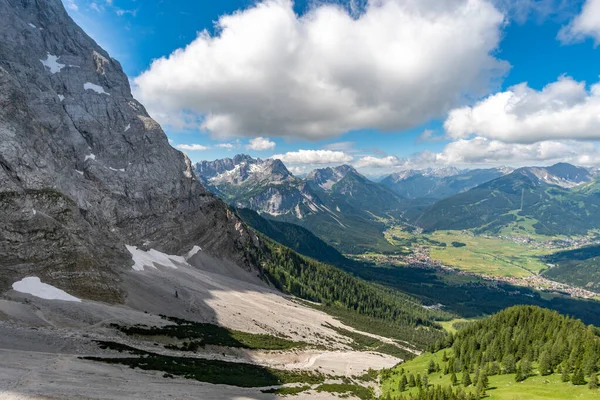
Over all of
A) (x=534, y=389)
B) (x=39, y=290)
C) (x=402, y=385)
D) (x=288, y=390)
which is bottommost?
(x=288, y=390)

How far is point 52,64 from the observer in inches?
6220

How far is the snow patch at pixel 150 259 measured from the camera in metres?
124

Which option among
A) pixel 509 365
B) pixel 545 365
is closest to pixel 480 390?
pixel 545 365

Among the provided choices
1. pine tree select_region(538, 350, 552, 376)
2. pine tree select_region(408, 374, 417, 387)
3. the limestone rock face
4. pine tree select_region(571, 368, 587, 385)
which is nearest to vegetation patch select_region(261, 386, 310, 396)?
pine tree select_region(408, 374, 417, 387)

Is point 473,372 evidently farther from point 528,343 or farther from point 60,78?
point 60,78

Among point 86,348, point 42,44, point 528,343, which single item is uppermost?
point 42,44

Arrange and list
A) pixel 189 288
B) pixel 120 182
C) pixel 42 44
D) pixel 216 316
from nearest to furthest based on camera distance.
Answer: pixel 216 316, pixel 189 288, pixel 120 182, pixel 42 44

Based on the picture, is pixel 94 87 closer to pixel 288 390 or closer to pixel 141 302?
pixel 141 302

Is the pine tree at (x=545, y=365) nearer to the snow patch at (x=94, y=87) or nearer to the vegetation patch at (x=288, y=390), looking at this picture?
the vegetation patch at (x=288, y=390)

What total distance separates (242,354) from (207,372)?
80.6ft

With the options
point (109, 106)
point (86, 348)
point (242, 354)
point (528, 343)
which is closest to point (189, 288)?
point (242, 354)

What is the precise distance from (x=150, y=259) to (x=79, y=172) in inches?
1843

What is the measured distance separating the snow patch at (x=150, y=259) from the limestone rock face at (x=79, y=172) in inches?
165

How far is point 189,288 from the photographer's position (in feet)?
377
